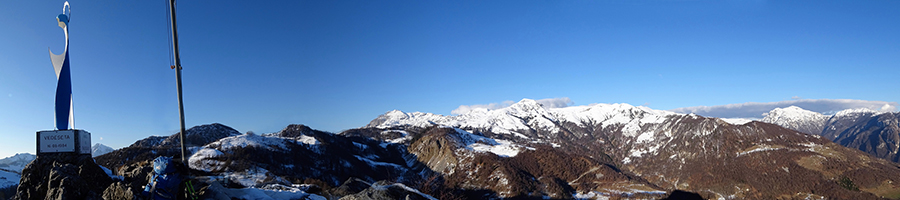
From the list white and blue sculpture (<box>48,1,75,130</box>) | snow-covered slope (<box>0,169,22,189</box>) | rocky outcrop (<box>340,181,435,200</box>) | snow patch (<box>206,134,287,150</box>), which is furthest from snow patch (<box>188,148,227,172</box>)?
rocky outcrop (<box>340,181,435,200</box>)

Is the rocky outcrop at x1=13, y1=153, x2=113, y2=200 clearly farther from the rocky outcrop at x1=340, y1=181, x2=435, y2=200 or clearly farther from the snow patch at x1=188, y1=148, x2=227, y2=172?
the snow patch at x1=188, y1=148, x2=227, y2=172

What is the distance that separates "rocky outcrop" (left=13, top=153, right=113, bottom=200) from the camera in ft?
53.7

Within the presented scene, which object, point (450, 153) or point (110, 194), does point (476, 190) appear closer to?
point (450, 153)

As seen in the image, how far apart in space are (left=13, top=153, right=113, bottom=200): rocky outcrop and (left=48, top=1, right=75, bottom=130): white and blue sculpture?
2.23 metres

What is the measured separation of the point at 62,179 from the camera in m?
16.4

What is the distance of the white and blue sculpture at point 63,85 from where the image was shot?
1989 centimetres

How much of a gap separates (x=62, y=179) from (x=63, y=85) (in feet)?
24.3

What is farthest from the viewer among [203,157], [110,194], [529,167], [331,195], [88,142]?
[529,167]

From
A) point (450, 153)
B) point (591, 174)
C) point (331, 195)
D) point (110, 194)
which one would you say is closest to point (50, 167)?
point (110, 194)

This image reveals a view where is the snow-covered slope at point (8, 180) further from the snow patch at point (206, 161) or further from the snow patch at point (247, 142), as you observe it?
the snow patch at point (247, 142)

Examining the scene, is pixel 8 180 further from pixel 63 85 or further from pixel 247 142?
pixel 247 142

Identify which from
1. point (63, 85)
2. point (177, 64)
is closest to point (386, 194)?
point (177, 64)

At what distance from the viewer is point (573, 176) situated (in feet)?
583

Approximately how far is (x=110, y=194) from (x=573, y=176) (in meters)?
181
